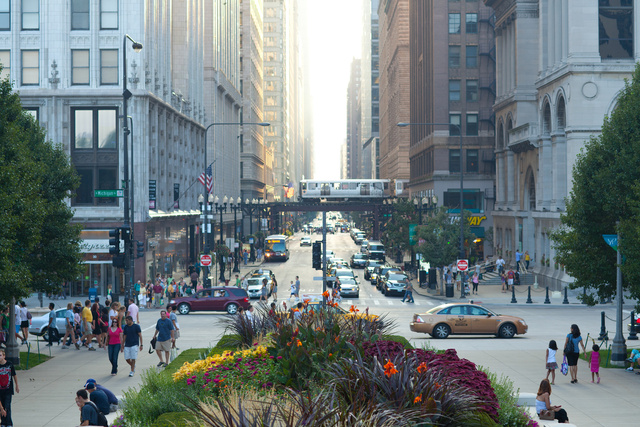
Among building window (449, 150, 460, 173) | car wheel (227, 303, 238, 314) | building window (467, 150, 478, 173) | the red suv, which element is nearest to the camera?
car wheel (227, 303, 238, 314)

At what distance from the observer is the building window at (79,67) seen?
53281mm

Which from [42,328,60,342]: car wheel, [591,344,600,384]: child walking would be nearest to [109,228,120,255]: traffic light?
[42,328,60,342]: car wheel

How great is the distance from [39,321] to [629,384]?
23.3 m

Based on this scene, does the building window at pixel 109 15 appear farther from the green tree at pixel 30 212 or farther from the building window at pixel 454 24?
the building window at pixel 454 24

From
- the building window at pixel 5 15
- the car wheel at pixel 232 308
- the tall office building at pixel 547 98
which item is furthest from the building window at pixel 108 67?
the tall office building at pixel 547 98

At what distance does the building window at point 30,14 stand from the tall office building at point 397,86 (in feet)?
260

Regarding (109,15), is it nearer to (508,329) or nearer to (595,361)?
(508,329)

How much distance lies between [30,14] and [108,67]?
6437 mm

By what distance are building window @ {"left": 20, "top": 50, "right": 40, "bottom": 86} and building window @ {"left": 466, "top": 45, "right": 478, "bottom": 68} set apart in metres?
50.9

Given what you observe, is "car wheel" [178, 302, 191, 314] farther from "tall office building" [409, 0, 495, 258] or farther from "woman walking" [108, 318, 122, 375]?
"tall office building" [409, 0, 495, 258]

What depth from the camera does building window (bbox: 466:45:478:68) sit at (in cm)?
8775

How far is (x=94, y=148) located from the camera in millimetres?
53188

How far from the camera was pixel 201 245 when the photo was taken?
8088 centimetres

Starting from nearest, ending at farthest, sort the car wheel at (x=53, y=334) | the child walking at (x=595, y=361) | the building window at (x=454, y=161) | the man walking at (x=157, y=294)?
the child walking at (x=595, y=361)
the car wheel at (x=53, y=334)
the man walking at (x=157, y=294)
the building window at (x=454, y=161)
